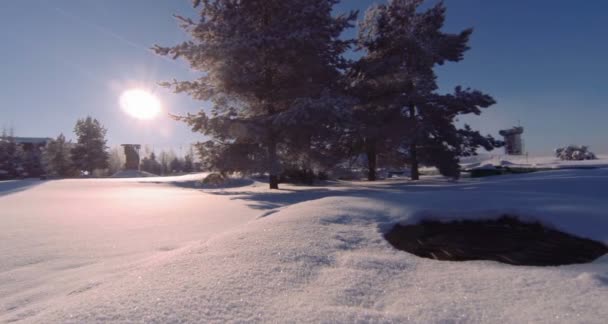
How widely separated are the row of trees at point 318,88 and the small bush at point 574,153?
20.7 meters

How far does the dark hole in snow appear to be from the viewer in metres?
2.53

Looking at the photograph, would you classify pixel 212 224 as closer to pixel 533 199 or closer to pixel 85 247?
pixel 85 247

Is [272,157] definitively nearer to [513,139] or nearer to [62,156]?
[513,139]

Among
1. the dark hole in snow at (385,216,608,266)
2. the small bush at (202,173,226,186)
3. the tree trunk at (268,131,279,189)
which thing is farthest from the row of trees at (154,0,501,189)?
the dark hole in snow at (385,216,608,266)

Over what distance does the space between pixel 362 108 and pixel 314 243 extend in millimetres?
10575

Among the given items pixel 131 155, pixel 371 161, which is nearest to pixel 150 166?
pixel 131 155

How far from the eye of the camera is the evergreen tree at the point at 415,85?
1185cm

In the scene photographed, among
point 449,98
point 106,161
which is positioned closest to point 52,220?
point 449,98

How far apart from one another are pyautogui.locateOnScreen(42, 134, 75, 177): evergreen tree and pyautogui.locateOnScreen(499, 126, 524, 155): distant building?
4531 centimetres

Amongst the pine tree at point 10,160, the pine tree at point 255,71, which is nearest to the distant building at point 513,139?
the pine tree at point 255,71

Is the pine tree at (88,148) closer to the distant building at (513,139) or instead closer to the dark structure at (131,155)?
the dark structure at (131,155)

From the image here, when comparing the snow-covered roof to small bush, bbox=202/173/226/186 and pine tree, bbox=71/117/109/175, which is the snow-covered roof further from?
small bush, bbox=202/173/226/186

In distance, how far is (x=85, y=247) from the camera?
330 centimetres

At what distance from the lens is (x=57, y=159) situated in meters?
34.8
